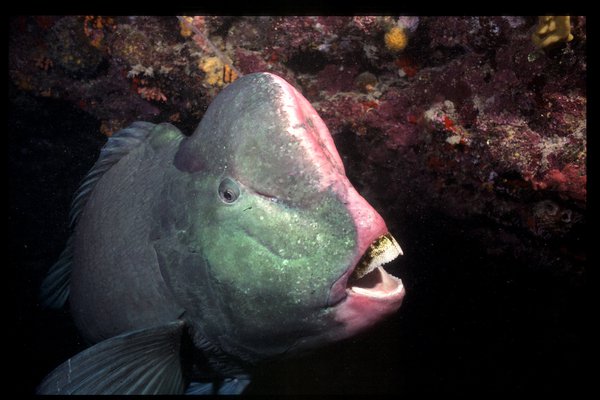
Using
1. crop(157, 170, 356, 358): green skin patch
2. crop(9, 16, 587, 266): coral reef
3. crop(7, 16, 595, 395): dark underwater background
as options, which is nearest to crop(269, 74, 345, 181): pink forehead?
crop(157, 170, 356, 358): green skin patch

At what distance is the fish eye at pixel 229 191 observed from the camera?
1836mm

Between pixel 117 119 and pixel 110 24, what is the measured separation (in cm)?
108

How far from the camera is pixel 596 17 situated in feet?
7.54

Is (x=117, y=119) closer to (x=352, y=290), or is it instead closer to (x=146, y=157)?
(x=146, y=157)

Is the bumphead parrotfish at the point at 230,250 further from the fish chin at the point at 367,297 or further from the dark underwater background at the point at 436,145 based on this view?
the dark underwater background at the point at 436,145

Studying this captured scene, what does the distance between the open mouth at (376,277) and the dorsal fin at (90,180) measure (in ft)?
6.42

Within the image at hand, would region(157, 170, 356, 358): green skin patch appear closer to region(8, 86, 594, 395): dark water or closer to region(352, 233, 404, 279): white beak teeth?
region(352, 233, 404, 279): white beak teeth

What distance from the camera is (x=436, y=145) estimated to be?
2863 millimetres

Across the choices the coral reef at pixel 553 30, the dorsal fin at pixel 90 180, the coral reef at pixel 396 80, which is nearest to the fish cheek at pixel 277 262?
the dorsal fin at pixel 90 180

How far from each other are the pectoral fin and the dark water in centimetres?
74

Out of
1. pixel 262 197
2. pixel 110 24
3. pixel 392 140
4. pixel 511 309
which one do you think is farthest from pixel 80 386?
pixel 110 24

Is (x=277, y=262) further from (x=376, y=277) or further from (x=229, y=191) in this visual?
(x=376, y=277)

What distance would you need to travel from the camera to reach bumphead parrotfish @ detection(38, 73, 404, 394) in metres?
1.67

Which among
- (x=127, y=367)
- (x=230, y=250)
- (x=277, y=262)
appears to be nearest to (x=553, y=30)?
(x=277, y=262)
